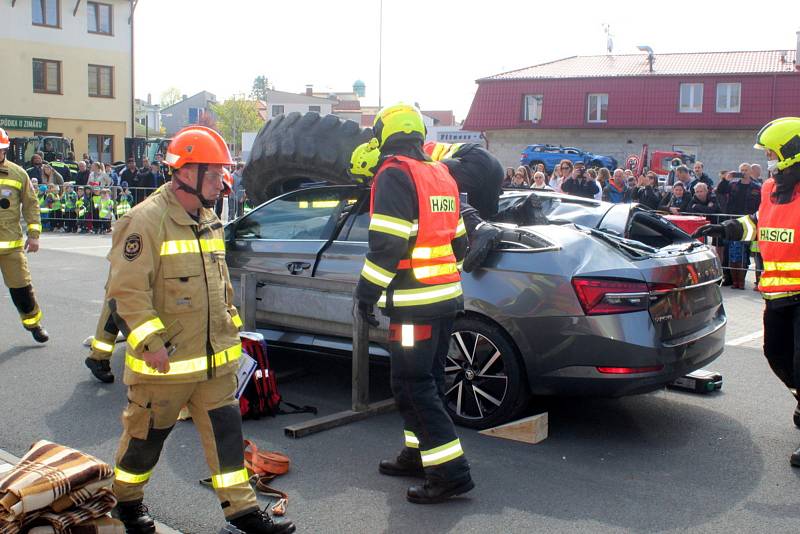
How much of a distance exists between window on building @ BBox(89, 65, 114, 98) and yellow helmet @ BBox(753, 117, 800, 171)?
44.3 metres

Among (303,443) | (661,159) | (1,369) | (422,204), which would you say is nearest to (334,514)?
(303,443)

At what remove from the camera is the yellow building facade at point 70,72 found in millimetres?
41688

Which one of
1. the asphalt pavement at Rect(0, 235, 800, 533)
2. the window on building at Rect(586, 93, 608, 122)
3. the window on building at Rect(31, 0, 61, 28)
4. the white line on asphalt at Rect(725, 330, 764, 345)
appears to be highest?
the window on building at Rect(31, 0, 61, 28)

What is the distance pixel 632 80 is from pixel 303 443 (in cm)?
4170

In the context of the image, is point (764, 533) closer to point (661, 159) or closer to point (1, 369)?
point (1, 369)

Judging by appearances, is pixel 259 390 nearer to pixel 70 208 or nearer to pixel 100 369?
pixel 100 369

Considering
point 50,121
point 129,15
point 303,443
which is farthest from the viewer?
point 129,15

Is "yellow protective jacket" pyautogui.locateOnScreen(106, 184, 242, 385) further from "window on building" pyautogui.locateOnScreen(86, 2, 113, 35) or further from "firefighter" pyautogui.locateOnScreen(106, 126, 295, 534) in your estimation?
"window on building" pyautogui.locateOnScreen(86, 2, 113, 35)

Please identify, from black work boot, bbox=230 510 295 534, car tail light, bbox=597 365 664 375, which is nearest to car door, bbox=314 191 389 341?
car tail light, bbox=597 365 664 375

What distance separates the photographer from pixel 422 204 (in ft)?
14.6

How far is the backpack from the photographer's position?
19.2 feet

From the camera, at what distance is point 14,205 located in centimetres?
777

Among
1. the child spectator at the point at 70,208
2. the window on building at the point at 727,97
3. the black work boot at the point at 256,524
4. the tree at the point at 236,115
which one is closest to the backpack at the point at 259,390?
the black work boot at the point at 256,524

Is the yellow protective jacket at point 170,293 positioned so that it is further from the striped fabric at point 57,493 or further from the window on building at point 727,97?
the window on building at point 727,97
